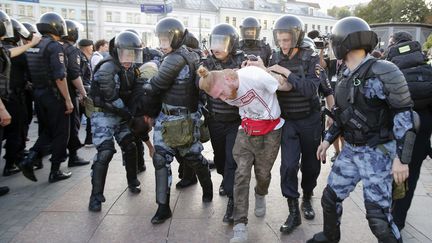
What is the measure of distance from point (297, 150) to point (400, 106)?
1219 mm

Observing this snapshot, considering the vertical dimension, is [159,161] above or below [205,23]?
below

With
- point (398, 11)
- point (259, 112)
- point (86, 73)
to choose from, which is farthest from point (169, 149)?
point (398, 11)

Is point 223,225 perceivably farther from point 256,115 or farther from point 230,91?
point 230,91

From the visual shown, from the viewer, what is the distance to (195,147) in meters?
3.94

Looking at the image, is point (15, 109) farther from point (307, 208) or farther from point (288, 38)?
point (307, 208)

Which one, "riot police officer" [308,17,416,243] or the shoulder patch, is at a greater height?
the shoulder patch

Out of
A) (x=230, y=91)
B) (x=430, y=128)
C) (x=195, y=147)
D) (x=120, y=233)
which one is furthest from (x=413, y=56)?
(x=120, y=233)

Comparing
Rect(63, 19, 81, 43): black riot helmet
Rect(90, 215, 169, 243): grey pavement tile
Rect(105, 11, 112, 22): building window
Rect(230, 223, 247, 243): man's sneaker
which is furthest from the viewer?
Rect(105, 11, 112, 22): building window

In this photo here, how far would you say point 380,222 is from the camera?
104 inches

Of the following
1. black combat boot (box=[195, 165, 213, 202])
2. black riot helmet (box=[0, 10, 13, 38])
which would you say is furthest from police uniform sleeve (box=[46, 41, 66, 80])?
black combat boot (box=[195, 165, 213, 202])

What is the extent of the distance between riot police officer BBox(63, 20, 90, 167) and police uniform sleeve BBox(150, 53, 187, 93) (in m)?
2.21

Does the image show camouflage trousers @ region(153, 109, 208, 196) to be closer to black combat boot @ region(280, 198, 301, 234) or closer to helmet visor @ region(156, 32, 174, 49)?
helmet visor @ region(156, 32, 174, 49)

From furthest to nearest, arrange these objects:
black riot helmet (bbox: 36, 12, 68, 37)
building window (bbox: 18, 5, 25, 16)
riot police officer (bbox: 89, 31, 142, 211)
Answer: building window (bbox: 18, 5, 25, 16)
black riot helmet (bbox: 36, 12, 68, 37)
riot police officer (bbox: 89, 31, 142, 211)

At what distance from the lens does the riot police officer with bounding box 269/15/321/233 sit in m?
3.52
